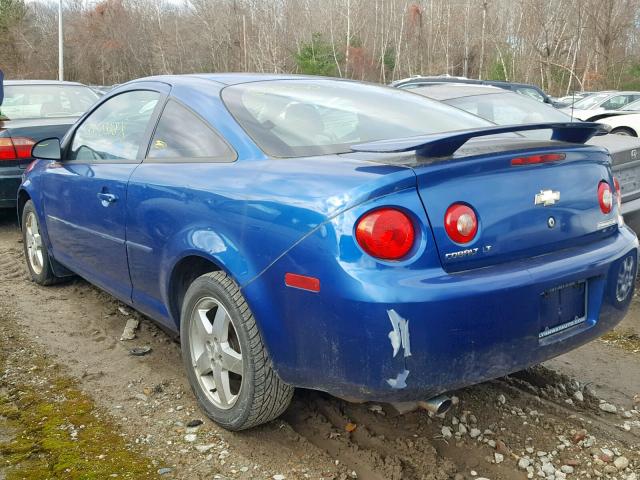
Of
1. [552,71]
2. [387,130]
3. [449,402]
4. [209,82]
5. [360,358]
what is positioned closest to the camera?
[360,358]

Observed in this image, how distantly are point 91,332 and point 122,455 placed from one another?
155 cm

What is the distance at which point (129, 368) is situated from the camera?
3535 mm

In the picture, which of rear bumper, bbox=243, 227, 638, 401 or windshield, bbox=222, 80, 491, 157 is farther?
windshield, bbox=222, 80, 491, 157

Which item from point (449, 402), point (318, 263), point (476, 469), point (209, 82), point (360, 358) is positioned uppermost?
point (209, 82)

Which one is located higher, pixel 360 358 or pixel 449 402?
pixel 360 358

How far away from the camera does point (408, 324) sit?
83.9 inches

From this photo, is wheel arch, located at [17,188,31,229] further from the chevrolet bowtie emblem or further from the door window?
the chevrolet bowtie emblem

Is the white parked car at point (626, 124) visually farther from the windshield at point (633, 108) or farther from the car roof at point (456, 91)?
the car roof at point (456, 91)

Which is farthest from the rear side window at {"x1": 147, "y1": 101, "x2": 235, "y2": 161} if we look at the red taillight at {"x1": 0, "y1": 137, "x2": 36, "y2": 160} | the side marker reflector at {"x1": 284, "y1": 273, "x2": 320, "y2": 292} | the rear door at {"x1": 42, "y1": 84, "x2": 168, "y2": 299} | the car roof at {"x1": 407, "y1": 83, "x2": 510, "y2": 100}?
the red taillight at {"x1": 0, "y1": 137, "x2": 36, "y2": 160}

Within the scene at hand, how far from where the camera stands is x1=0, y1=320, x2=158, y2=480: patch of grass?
258 centimetres

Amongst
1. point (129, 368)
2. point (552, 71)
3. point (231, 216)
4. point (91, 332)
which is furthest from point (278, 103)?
point (552, 71)

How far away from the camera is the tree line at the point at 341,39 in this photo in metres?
34.7

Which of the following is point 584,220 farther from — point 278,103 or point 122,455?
point 122,455

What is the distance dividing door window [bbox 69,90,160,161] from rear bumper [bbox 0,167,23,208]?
2.71 meters
